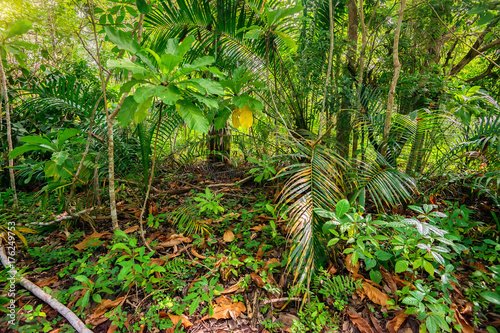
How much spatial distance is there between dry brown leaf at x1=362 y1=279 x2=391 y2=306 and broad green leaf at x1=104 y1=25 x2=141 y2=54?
6.51 ft

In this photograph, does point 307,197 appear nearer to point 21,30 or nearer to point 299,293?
point 299,293

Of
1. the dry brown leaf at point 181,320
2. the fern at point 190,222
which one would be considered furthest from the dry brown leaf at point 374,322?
the fern at point 190,222

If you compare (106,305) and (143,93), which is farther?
(106,305)

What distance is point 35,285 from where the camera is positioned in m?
1.51

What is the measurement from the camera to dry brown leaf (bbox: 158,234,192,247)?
1.87 meters

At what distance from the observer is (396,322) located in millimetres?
1327

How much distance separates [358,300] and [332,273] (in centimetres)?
21

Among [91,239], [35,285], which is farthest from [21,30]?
[35,285]

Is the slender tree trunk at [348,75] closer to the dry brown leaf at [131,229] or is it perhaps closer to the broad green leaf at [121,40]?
the broad green leaf at [121,40]

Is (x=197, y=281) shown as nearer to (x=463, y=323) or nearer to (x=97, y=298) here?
(x=97, y=298)

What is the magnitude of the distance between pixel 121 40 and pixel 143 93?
14.7 inches

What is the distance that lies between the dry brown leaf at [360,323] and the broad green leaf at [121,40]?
6.42ft

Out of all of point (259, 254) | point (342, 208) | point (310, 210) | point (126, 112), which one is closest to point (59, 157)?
point (126, 112)

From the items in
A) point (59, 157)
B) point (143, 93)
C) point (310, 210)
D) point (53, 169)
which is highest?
point (143, 93)
